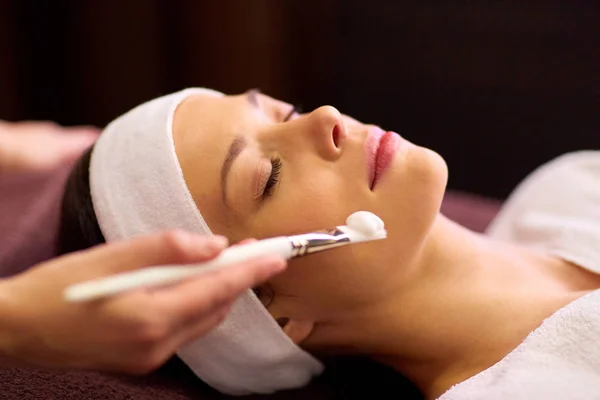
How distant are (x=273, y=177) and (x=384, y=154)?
0.14m

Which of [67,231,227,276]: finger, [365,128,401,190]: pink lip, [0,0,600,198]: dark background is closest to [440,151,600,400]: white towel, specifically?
[365,128,401,190]: pink lip

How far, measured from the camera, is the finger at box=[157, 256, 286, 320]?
1.65 feet

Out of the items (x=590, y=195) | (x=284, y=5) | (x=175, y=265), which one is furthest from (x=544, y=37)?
(x=175, y=265)

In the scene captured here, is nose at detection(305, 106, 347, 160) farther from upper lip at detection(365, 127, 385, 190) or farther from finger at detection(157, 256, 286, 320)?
finger at detection(157, 256, 286, 320)

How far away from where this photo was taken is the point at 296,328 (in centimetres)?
86

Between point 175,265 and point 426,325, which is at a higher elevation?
point 175,265

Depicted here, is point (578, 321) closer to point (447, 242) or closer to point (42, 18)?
point (447, 242)

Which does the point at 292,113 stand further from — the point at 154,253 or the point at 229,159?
the point at 154,253

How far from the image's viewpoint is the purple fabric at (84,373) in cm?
81

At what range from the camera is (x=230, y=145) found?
0.79 m

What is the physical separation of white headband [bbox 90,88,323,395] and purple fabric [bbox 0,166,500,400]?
5 cm

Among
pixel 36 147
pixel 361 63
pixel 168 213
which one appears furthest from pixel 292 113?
pixel 361 63

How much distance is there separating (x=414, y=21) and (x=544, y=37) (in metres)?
0.34

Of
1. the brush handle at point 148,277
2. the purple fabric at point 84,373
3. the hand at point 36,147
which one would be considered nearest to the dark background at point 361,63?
the purple fabric at point 84,373
